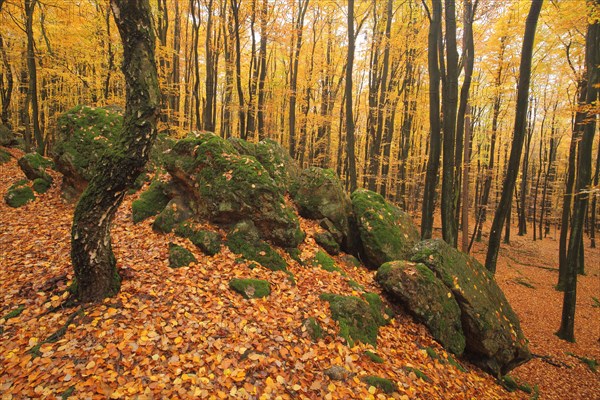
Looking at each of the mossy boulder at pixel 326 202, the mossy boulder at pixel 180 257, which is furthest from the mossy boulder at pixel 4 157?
the mossy boulder at pixel 326 202

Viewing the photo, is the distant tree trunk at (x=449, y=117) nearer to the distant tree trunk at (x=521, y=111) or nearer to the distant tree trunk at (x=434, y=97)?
the distant tree trunk at (x=434, y=97)

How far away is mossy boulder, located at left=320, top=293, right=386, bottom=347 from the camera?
5203 millimetres

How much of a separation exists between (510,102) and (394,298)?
17655mm

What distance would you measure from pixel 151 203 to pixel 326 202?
5.13m

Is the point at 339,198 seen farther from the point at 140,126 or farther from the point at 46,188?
the point at 46,188

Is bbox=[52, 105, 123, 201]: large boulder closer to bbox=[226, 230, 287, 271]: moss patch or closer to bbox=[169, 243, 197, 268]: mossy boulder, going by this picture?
bbox=[169, 243, 197, 268]: mossy boulder

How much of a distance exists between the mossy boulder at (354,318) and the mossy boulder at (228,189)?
2.06 metres

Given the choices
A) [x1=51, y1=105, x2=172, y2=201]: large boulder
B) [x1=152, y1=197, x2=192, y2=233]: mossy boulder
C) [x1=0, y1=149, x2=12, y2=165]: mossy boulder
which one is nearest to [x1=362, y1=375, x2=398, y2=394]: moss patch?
[x1=152, y1=197, x2=192, y2=233]: mossy boulder

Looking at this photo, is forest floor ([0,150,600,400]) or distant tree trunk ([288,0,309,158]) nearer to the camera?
forest floor ([0,150,600,400])

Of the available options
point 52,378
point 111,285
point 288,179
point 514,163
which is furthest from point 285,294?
point 514,163

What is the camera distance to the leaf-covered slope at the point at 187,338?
134 inches

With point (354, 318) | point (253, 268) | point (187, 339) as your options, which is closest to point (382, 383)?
point (354, 318)

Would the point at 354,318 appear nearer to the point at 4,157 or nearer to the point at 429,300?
the point at 429,300

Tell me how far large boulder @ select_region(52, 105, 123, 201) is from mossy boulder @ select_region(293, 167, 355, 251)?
20.2 ft
